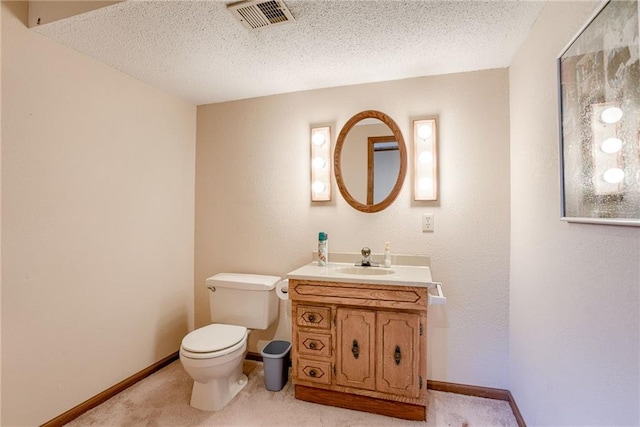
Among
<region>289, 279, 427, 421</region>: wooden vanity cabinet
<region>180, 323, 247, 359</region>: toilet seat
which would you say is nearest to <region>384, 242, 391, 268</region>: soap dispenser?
<region>289, 279, 427, 421</region>: wooden vanity cabinet

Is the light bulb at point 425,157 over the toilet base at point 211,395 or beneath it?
over

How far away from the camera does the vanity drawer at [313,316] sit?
6.17 feet

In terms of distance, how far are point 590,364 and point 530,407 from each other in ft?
2.36

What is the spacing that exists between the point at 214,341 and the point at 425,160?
1.81m

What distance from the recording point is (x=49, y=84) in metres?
1.68

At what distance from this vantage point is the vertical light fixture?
82.6 inches

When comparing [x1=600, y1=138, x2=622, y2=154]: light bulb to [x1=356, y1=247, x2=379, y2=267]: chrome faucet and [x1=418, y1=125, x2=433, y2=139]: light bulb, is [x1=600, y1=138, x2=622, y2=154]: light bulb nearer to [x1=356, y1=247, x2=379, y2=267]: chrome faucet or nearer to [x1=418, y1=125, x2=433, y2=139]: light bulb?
[x1=418, y1=125, x2=433, y2=139]: light bulb

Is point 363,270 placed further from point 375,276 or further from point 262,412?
point 262,412

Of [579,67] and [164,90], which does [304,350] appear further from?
[164,90]

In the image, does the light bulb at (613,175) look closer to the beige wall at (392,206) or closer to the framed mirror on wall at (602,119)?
the framed mirror on wall at (602,119)

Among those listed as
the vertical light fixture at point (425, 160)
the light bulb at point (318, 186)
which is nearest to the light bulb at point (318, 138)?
the light bulb at point (318, 186)

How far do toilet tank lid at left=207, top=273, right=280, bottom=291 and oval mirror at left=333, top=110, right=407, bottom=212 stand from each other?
0.83 meters

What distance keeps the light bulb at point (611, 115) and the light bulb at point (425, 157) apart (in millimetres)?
1171

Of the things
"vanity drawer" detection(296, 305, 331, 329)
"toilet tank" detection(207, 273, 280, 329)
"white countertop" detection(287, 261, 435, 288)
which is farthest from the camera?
"toilet tank" detection(207, 273, 280, 329)
